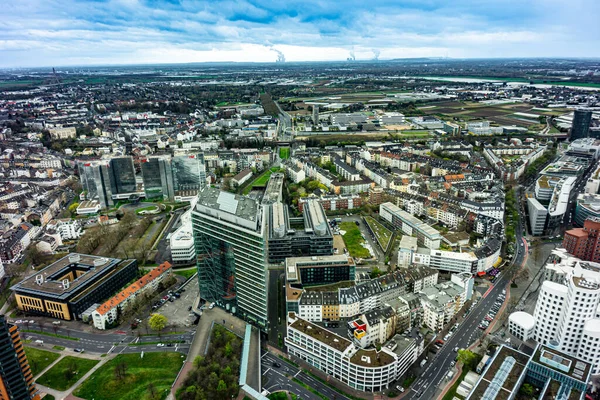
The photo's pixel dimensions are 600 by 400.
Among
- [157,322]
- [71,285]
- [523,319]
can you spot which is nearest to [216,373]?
[157,322]

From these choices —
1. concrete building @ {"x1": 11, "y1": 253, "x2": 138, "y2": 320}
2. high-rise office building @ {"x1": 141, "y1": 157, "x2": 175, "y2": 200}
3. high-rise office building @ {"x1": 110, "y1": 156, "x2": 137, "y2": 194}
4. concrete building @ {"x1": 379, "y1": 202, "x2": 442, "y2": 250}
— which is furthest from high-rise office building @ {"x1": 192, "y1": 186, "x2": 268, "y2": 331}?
high-rise office building @ {"x1": 110, "y1": 156, "x2": 137, "y2": 194}

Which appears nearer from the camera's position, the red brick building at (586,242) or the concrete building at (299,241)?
the red brick building at (586,242)

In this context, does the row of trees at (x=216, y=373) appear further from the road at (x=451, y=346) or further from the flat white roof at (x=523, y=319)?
the flat white roof at (x=523, y=319)

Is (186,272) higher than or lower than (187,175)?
lower

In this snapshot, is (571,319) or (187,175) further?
(187,175)

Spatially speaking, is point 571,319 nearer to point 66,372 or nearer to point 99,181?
point 66,372

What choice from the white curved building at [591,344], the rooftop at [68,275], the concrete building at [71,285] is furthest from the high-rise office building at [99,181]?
the white curved building at [591,344]
